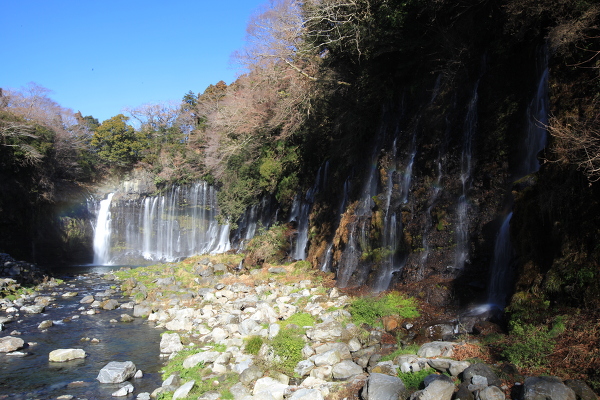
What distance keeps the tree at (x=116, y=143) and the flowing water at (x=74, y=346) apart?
2662 centimetres

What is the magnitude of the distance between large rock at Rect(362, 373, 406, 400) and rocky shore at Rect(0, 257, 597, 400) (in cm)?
1

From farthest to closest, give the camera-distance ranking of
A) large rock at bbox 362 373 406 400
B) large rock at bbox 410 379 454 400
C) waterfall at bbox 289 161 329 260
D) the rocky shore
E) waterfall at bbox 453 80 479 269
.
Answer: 1. waterfall at bbox 289 161 329 260
2. waterfall at bbox 453 80 479 269
3. large rock at bbox 362 373 406 400
4. the rocky shore
5. large rock at bbox 410 379 454 400

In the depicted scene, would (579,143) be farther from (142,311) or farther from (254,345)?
(142,311)

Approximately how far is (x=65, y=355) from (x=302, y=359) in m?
5.44

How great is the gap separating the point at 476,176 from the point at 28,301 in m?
15.9

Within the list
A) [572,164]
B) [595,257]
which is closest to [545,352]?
[595,257]

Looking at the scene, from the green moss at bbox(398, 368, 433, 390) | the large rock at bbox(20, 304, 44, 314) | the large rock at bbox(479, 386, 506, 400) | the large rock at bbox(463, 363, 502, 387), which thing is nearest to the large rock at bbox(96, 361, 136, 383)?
the green moss at bbox(398, 368, 433, 390)

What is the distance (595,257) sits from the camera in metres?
6.27

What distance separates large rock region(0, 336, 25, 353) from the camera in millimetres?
9922

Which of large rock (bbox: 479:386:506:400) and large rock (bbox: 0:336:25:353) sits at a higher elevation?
large rock (bbox: 479:386:506:400)

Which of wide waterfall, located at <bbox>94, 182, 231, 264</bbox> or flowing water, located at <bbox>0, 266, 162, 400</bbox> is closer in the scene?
flowing water, located at <bbox>0, 266, 162, 400</bbox>

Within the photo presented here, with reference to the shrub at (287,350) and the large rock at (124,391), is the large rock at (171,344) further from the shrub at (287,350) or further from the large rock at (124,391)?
the shrub at (287,350)

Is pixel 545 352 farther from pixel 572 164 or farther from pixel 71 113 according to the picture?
pixel 71 113

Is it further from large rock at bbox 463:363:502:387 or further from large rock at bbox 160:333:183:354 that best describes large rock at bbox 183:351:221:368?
large rock at bbox 463:363:502:387
